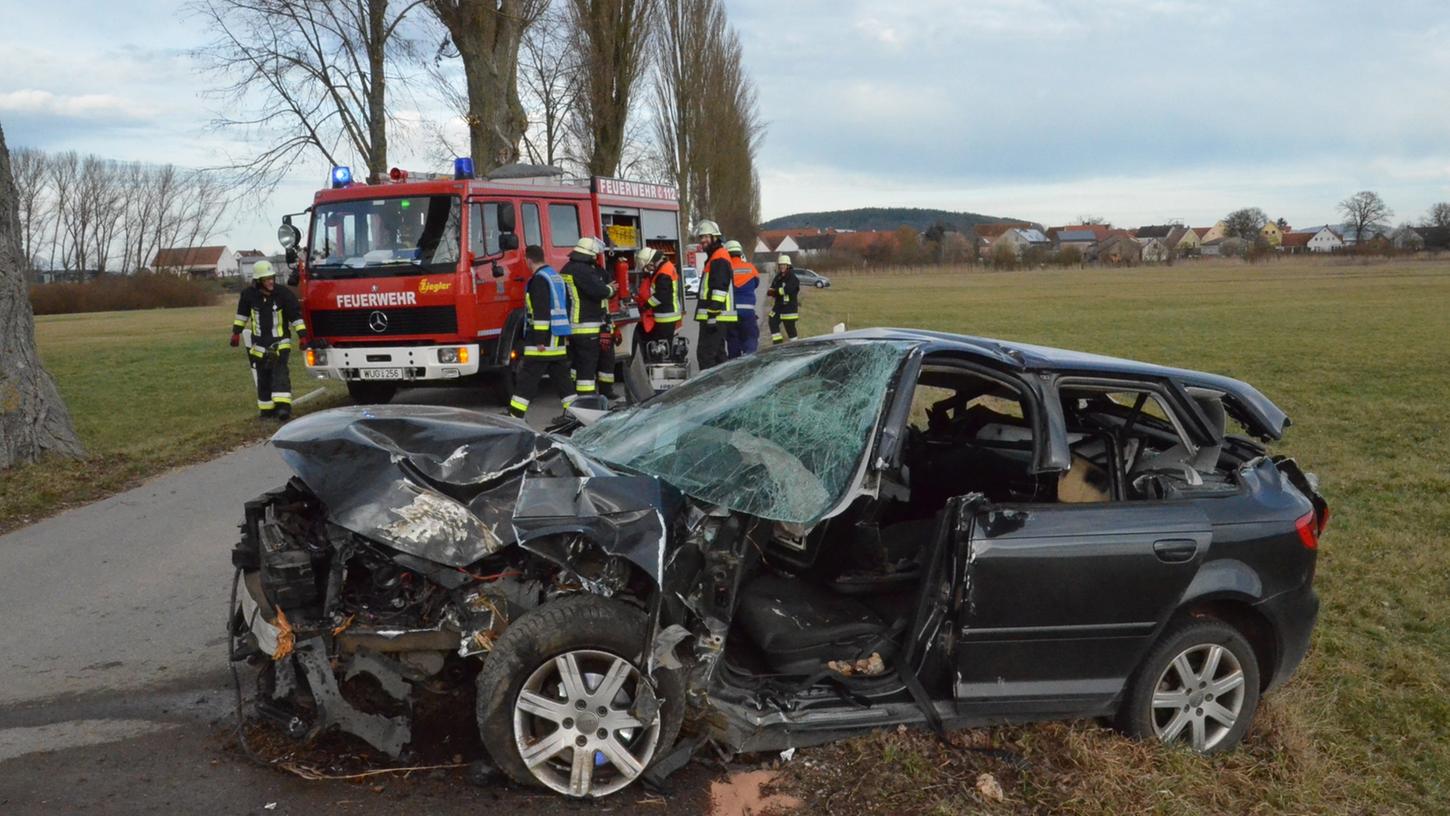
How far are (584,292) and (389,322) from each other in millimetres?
2149

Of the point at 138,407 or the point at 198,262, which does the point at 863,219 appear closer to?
the point at 198,262

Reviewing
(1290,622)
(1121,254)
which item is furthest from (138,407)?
(1121,254)

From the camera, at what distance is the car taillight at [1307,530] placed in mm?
4062

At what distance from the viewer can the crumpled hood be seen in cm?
351

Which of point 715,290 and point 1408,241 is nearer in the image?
point 715,290

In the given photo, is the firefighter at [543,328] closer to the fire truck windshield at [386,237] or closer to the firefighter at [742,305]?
the fire truck windshield at [386,237]

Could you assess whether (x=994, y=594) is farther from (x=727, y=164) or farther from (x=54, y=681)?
(x=727, y=164)

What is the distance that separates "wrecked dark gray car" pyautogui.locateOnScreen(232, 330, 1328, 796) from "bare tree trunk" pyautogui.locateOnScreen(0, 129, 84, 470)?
20.2ft

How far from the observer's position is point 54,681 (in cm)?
454

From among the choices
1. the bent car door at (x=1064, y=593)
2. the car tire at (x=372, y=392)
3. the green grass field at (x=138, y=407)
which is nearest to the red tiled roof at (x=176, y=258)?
the green grass field at (x=138, y=407)

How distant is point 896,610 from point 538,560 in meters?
1.41

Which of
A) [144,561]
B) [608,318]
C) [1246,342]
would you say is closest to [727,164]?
[1246,342]

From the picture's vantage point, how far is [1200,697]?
404 centimetres

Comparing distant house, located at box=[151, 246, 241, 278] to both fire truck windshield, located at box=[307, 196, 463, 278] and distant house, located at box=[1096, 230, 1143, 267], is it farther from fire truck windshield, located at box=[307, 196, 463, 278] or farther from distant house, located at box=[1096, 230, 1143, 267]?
distant house, located at box=[1096, 230, 1143, 267]
